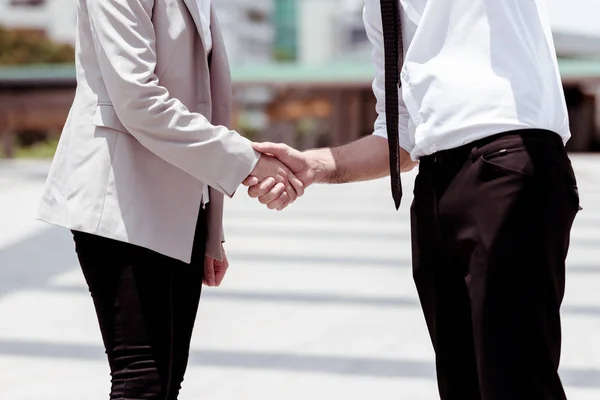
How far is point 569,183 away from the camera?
157 cm

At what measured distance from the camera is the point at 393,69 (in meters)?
1.77

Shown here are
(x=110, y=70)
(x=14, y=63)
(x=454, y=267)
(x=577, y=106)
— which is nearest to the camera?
(x=454, y=267)

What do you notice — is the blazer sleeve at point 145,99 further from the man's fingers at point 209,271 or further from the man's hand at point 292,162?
the man's fingers at point 209,271

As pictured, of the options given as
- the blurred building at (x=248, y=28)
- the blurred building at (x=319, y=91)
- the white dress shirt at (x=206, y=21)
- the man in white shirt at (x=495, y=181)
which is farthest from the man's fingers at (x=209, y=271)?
the blurred building at (x=248, y=28)

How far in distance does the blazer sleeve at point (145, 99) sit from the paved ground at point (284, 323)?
1.74 metres

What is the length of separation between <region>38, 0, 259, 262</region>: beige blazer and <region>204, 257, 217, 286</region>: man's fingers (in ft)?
0.91

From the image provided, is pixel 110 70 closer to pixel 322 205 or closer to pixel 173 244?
pixel 173 244

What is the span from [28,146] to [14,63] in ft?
43.9

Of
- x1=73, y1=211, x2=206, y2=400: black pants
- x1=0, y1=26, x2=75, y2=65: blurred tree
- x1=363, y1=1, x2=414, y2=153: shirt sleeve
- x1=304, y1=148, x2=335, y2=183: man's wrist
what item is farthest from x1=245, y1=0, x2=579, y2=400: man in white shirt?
x1=0, y1=26, x2=75, y2=65: blurred tree

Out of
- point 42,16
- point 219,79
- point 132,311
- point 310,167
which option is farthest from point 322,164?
point 42,16

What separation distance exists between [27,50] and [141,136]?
4051cm

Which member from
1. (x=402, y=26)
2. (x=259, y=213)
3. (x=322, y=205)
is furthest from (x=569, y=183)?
(x=322, y=205)

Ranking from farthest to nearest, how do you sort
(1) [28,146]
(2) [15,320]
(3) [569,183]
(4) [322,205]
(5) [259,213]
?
(1) [28,146] < (4) [322,205] < (5) [259,213] < (2) [15,320] < (3) [569,183]

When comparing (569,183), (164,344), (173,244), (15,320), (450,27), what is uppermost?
(450,27)
